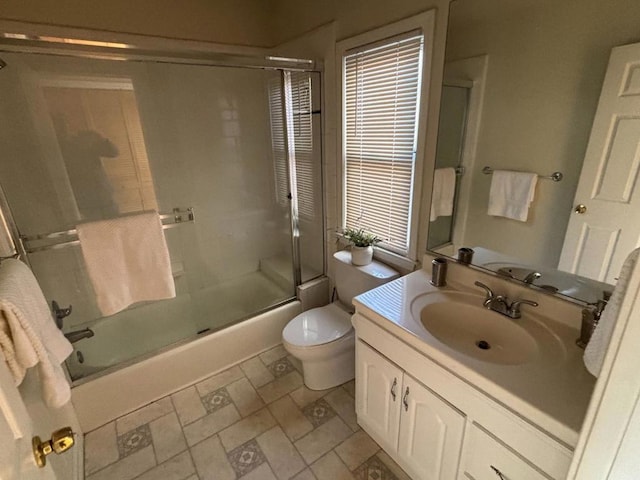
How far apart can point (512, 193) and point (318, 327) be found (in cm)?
125

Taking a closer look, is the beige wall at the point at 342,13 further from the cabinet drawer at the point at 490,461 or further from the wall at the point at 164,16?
the cabinet drawer at the point at 490,461

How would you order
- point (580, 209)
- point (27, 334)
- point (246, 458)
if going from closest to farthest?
point (27, 334), point (580, 209), point (246, 458)

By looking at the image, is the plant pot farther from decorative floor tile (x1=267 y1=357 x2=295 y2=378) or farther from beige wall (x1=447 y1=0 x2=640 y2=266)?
decorative floor tile (x1=267 y1=357 x2=295 y2=378)

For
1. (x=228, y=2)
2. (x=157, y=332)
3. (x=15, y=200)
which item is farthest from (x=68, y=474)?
(x=228, y=2)

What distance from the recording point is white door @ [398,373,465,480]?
1110 mm

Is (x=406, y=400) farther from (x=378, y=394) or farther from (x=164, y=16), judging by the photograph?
(x=164, y=16)

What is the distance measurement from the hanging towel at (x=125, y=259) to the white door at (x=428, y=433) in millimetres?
1424

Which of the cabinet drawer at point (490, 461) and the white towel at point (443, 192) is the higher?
the white towel at point (443, 192)

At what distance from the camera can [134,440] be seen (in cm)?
166

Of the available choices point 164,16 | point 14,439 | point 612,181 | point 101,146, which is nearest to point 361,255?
point 612,181

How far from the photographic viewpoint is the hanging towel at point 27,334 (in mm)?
789

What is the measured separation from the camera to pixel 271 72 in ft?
7.56

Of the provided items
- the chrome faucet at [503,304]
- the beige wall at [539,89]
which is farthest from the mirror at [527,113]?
the chrome faucet at [503,304]

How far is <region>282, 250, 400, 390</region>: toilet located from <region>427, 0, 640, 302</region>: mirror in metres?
0.56
